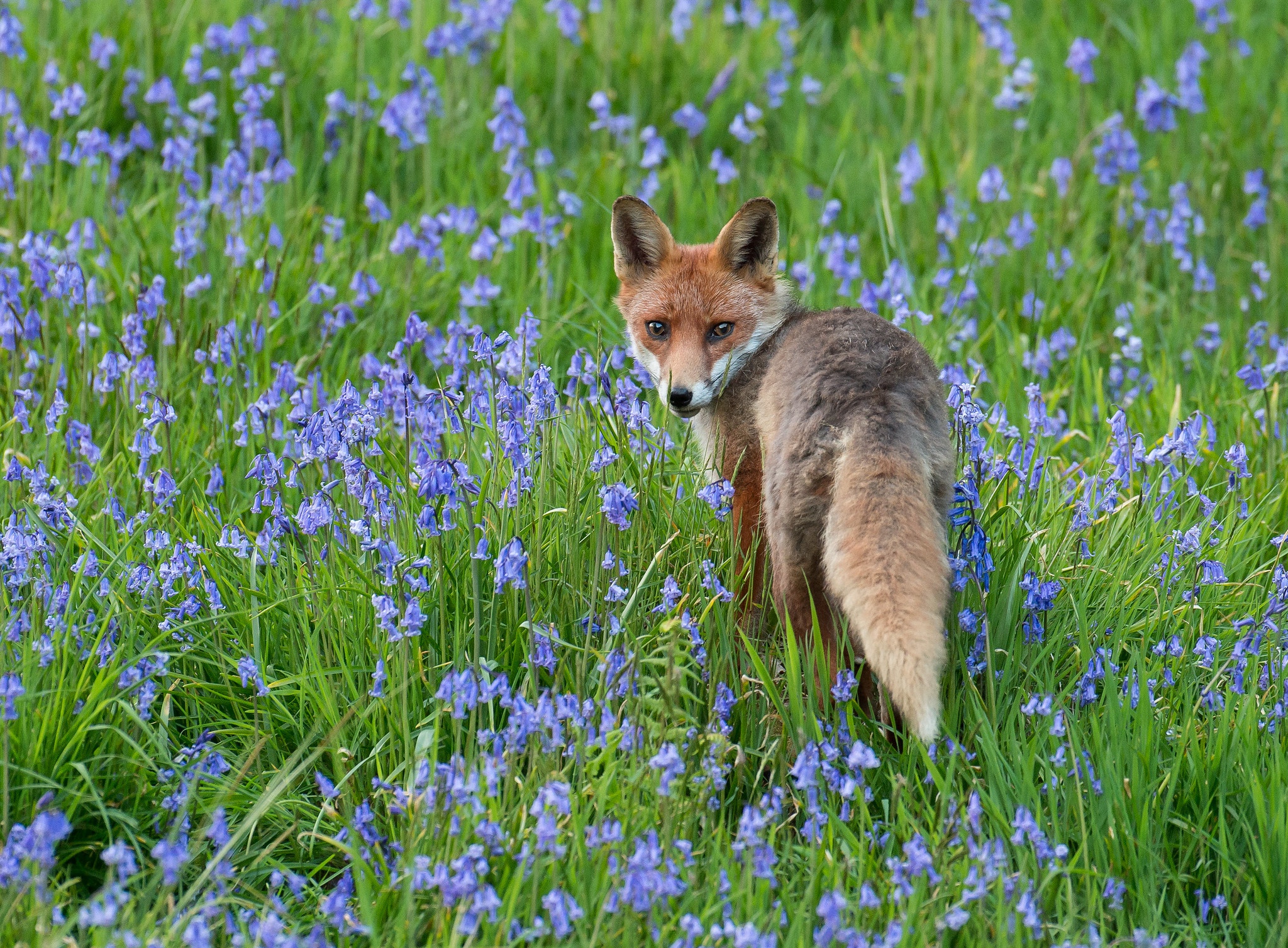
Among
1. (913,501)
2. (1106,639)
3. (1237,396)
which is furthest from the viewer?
(1237,396)

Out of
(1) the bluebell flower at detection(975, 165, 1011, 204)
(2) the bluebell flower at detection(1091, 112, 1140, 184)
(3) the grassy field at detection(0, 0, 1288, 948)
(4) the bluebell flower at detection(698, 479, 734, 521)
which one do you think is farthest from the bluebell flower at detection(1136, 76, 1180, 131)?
(4) the bluebell flower at detection(698, 479, 734, 521)

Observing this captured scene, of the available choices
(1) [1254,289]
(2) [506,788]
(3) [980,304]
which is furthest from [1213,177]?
(2) [506,788]

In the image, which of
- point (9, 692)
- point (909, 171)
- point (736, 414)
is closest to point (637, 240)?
point (736, 414)

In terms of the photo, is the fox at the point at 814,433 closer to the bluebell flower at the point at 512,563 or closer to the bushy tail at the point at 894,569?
the bushy tail at the point at 894,569

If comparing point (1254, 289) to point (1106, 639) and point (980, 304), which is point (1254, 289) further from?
point (1106, 639)

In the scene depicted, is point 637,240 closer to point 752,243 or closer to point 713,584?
point 752,243

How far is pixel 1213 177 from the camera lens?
741 cm

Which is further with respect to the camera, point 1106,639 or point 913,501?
point 1106,639

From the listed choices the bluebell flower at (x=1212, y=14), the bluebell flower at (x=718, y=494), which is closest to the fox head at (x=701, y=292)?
the bluebell flower at (x=718, y=494)

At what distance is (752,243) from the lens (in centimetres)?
498

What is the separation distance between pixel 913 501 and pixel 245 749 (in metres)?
1.95

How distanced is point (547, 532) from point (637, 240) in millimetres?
1653

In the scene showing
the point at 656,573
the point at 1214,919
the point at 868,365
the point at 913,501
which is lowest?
the point at 1214,919

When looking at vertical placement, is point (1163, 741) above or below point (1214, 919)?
above
